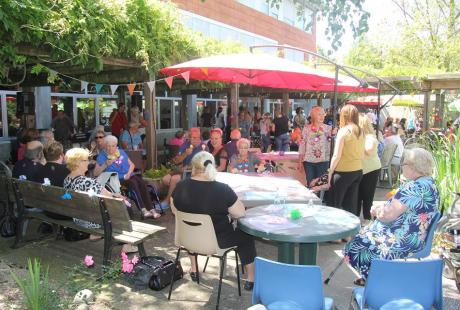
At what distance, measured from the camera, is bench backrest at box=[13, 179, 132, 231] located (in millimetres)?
3834

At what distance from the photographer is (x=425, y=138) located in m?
7.30

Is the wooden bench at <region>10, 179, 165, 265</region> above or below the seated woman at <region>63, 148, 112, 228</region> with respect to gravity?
below

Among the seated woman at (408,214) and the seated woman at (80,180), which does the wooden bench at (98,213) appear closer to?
the seated woman at (80,180)

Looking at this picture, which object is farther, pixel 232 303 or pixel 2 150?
pixel 2 150

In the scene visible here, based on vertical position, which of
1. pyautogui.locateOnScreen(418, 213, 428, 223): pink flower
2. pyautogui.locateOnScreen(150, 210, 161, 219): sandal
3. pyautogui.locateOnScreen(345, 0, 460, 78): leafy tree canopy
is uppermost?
pyautogui.locateOnScreen(345, 0, 460, 78): leafy tree canopy

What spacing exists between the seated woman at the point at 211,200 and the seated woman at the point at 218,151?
260cm

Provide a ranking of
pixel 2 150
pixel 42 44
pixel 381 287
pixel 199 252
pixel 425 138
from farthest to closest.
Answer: pixel 2 150 → pixel 425 138 → pixel 42 44 → pixel 199 252 → pixel 381 287

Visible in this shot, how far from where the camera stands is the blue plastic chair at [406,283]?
2150 mm

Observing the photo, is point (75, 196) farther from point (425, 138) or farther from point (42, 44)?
point (425, 138)

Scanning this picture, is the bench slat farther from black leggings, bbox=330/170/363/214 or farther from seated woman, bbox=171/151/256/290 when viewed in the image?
black leggings, bbox=330/170/363/214

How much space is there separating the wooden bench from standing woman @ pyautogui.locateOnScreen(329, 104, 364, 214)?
6.90 feet

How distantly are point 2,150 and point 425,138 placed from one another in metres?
9.47

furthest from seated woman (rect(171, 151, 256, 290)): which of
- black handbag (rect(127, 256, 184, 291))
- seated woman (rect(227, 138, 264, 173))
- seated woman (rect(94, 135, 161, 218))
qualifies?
seated woman (rect(94, 135, 161, 218))

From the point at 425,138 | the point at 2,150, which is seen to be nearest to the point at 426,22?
the point at 425,138
